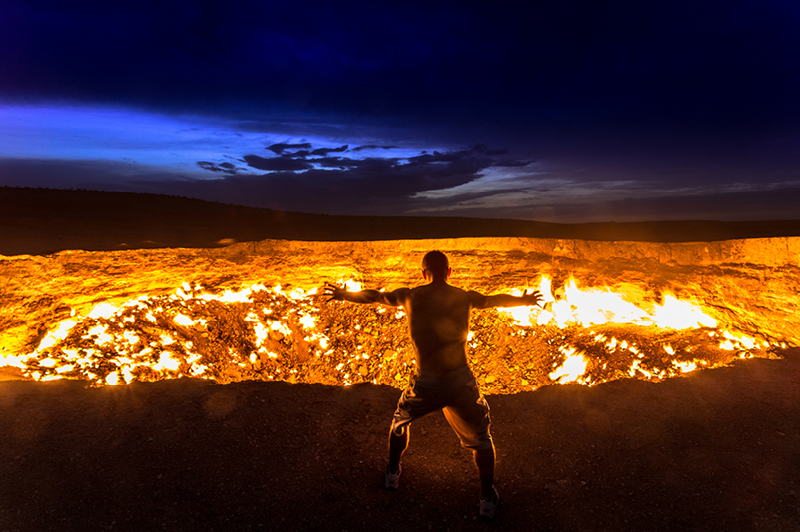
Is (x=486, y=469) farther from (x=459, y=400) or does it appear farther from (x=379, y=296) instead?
(x=379, y=296)

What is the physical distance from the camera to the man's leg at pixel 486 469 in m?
2.83

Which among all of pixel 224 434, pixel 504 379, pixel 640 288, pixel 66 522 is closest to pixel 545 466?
pixel 224 434

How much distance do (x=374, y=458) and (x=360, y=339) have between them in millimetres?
4260

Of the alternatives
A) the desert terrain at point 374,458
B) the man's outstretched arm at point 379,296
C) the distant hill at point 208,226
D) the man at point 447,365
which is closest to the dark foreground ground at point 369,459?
the desert terrain at point 374,458

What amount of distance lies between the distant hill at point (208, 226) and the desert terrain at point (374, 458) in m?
3.92

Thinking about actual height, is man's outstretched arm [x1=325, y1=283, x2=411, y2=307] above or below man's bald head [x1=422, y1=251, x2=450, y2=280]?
below

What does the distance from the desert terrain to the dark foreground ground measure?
15 millimetres

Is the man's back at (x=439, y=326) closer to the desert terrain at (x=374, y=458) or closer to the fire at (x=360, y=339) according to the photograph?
the desert terrain at (x=374, y=458)

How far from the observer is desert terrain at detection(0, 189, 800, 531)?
284cm

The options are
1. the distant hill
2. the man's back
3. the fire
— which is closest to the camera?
the man's back

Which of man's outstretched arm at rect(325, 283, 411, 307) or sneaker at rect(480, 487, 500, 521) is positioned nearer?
sneaker at rect(480, 487, 500, 521)

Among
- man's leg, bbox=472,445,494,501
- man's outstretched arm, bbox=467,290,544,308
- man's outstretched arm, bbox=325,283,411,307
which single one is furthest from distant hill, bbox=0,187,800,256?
man's leg, bbox=472,445,494,501

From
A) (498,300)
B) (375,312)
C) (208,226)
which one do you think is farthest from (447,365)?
(208,226)

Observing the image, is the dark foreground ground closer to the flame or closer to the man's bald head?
the man's bald head
